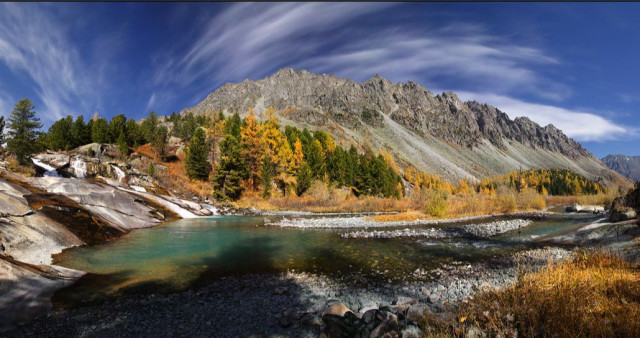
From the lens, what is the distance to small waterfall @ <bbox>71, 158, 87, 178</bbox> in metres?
33.3

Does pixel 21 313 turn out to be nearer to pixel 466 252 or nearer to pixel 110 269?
pixel 110 269

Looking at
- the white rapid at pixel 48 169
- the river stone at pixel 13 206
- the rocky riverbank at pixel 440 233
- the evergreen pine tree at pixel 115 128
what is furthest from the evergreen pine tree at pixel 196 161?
the rocky riverbank at pixel 440 233

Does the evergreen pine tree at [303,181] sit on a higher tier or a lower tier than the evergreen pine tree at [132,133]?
lower

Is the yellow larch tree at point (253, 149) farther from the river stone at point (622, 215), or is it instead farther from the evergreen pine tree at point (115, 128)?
the river stone at point (622, 215)

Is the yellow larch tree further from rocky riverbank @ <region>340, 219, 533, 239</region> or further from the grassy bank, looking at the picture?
rocky riverbank @ <region>340, 219, 533, 239</region>

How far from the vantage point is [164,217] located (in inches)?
1044

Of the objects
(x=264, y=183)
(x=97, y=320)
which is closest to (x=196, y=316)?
(x=97, y=320)

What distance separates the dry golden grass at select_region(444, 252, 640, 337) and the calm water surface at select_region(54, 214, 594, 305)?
516cm

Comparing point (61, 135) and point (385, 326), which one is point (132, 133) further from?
point (385, 326)

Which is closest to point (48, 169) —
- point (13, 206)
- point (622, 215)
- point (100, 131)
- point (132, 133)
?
point (13, 206)

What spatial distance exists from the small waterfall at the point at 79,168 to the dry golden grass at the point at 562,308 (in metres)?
42.4

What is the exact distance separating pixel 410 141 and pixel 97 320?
609 ft

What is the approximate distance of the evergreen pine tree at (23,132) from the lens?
28.8 m

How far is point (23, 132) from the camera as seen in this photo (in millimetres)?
30094
